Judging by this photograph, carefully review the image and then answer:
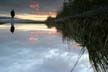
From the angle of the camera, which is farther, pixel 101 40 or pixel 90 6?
pixel 90 6

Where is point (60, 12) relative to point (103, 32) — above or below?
below

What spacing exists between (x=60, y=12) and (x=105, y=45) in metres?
30.5

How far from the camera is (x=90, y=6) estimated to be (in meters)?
17.4

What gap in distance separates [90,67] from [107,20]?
8.92ft

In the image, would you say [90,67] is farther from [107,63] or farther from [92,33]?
[92,33]

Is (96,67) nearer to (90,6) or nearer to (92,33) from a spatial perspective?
(92,33)

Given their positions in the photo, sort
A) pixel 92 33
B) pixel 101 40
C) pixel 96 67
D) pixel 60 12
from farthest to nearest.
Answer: pixel 60 12 → pixel 92 33 → pixel 101 40 → pixel 96 67

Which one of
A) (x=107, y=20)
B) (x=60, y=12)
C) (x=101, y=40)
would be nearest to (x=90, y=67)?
(x=101, y=40)

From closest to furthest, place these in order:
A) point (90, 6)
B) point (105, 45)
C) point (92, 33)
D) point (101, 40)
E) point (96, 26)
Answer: point (105, 45)
point (101, 40)
point (92, 33)
point (96, 26)
point (90, 6)

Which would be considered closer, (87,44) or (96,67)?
(96,67)

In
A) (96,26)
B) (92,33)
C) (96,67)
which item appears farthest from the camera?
(96,26)

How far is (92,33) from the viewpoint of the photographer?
10648mm

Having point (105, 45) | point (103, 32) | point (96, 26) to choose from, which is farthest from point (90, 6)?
point (105, 45)

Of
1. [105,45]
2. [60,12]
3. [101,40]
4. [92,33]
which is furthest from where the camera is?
[60,12]
